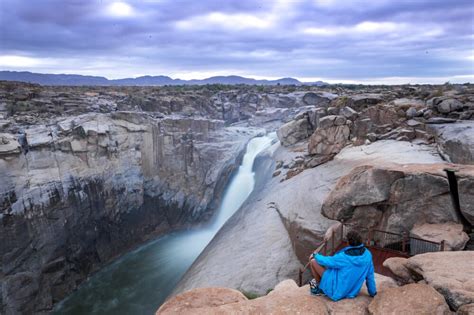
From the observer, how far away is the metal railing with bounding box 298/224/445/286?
8.90 metres

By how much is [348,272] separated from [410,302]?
3.09ft

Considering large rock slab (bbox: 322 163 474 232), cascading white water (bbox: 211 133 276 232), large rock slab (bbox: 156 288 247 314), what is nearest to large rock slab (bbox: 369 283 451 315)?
large rock slab (bbox: 156 288 247 314)

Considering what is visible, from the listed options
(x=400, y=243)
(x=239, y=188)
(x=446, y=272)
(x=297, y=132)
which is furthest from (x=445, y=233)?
(x=239, y=188)

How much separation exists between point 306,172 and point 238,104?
30.2 m

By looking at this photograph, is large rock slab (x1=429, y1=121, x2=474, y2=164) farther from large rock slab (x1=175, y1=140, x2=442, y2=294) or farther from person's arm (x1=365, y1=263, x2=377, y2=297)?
person's arm (x1=365, y1=263, x2=377, y2=297)

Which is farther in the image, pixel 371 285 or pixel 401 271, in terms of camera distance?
pixel 401 271

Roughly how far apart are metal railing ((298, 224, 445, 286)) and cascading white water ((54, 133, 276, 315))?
33.6 feet

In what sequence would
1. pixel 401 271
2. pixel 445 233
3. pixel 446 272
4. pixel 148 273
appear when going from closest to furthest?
pixel 446 272 → pixel 401 271 → pixel 445 233 → pixel 148 273

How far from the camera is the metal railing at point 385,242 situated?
8898mm

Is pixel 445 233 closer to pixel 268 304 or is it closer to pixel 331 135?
pixel 268 304

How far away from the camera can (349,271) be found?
546 cm

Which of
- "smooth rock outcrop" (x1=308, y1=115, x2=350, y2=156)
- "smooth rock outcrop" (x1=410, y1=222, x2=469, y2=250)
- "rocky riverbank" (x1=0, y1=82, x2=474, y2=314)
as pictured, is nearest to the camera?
"smooth rock outcrop" (x1=410, y1=222, x2=469, y2=250)

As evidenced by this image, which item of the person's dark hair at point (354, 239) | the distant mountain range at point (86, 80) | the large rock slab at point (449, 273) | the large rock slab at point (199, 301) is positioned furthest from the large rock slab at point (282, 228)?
the distant mountain range at point (86, 80)

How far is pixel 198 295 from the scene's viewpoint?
6352 mm
